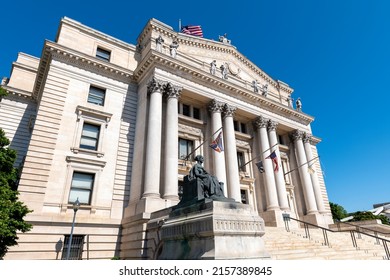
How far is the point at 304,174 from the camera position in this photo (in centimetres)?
2927

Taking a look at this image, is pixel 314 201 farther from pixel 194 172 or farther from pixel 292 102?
pixel 194 172

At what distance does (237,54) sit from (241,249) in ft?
95.3

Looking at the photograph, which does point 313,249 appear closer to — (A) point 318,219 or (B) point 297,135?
(A) point 318,219

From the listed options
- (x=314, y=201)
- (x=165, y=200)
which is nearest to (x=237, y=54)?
(x=314, y=201)

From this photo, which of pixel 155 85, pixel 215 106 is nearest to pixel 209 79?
pixel 215 106

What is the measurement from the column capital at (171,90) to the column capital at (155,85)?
1.80 ft

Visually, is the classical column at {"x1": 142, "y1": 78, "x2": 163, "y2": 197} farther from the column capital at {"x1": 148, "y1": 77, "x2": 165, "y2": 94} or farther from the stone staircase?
the stone staircase

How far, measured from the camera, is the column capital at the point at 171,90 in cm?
2164

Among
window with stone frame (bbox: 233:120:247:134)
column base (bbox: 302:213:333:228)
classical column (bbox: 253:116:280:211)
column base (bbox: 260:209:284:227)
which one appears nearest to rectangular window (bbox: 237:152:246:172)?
classical column (bbox: 253:116:280:211)

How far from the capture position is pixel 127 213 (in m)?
17.7

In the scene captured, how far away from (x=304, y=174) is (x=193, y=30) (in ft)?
72.9

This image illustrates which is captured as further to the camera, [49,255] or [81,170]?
[81,170]

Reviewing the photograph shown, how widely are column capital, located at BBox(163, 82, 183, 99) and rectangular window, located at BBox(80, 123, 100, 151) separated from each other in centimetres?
662

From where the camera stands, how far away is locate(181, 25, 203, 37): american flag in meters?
29.6
